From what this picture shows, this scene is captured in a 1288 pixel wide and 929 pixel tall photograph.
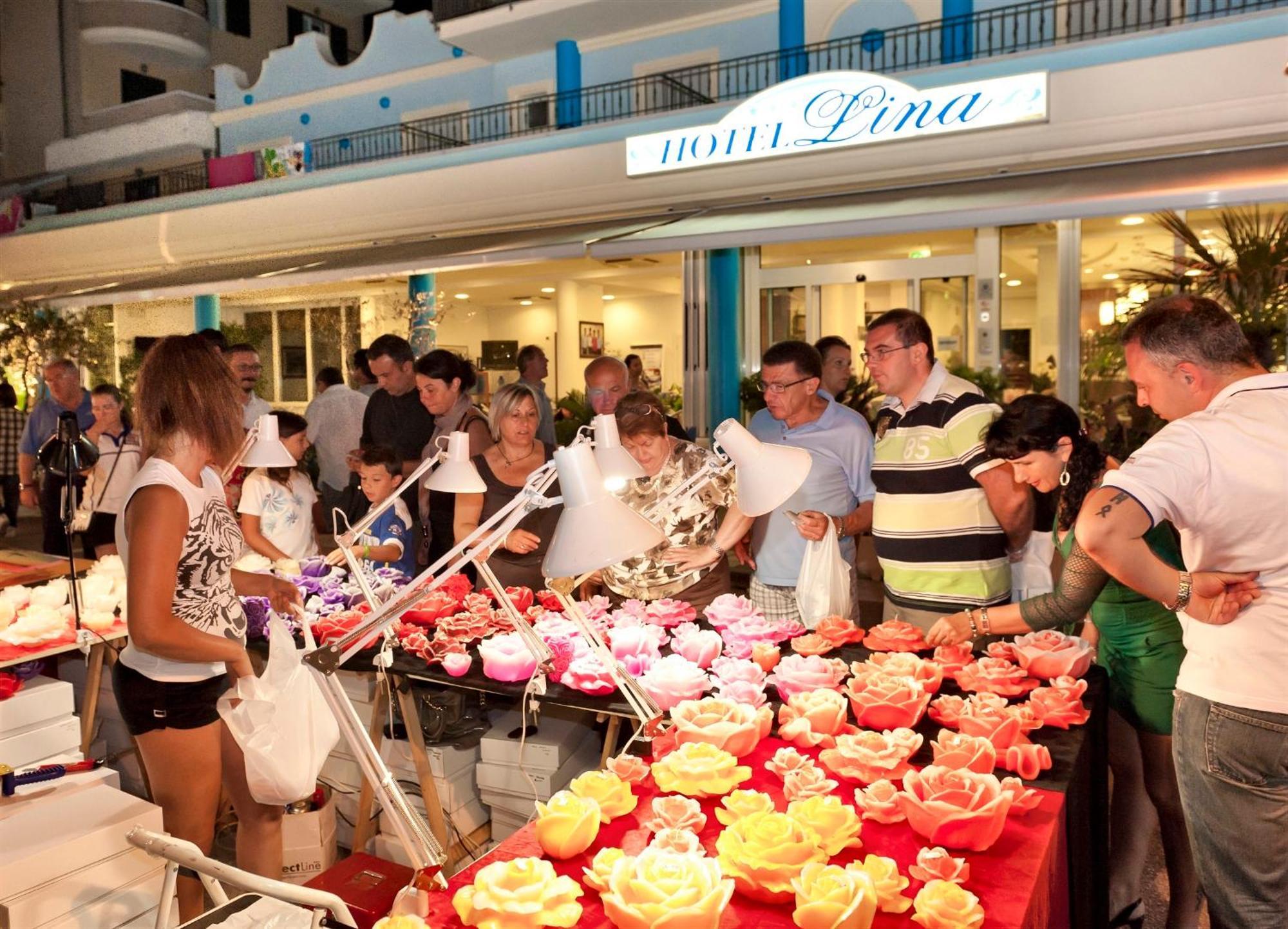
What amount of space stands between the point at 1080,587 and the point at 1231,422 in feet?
2.26

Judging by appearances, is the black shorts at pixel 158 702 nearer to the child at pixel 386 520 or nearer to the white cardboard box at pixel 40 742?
the white cardboard box at pixel 40 742

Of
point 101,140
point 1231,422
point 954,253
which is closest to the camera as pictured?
point 1231,422

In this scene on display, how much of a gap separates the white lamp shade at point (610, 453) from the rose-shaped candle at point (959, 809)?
0.79 metres

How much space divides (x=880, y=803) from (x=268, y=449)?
2049mm


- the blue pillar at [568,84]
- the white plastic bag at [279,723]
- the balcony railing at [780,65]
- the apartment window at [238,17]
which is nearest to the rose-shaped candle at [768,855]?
the white plastic bag at [279,723]

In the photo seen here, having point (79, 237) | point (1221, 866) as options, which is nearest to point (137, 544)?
point (1221, 866)

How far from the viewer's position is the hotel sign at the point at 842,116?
7023 mm

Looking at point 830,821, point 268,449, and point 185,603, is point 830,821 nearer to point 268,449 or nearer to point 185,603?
point 185,603

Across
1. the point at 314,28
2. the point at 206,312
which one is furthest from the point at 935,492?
the point at 314,28

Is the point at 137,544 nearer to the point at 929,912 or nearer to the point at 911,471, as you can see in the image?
the point at 929,912

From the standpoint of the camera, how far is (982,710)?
2.05m

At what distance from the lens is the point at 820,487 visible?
11.1 feet

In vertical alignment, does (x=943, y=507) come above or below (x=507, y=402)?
below

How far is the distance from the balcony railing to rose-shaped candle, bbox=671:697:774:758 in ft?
24.4
